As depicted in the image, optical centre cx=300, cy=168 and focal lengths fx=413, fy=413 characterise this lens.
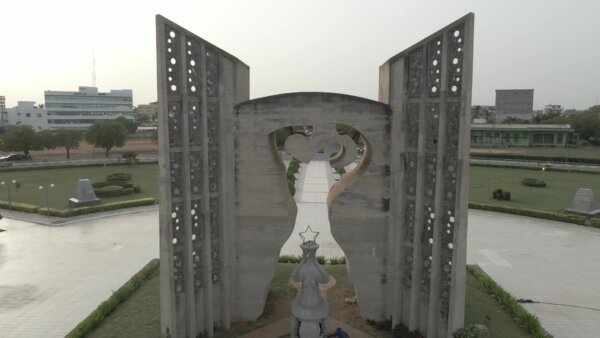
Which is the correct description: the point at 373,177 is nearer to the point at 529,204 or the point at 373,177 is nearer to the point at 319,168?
the point at 529,204

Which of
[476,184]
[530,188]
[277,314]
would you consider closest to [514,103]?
[530,188]

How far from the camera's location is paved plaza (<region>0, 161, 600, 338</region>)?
1623 centimetres

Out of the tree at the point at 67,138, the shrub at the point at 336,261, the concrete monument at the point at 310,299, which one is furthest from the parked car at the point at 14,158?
the concrete monument at the point at 310,299

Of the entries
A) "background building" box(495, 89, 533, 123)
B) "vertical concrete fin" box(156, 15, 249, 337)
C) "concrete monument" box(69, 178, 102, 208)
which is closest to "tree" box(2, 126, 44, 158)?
"concrete monument" box(69, 178, 102, 208)

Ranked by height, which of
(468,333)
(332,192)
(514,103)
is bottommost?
(468,333)

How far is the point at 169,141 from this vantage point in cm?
1244

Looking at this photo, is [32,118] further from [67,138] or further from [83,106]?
[67,138]

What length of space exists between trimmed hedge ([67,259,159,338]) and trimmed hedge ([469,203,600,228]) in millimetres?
25303

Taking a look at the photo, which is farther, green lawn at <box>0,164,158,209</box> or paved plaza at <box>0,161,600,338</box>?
green lawn at <box>0,164,158,209</box>

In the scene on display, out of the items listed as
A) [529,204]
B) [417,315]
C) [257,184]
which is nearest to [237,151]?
[257,184]

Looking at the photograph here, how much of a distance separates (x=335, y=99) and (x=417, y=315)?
782cm

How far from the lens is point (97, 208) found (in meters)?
31.8

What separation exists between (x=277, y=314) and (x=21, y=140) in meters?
60.3

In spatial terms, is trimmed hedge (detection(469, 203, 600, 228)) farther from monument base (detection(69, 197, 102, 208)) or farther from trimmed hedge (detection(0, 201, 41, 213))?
trimmed hedge (detection(0, 201, 41, 213))
